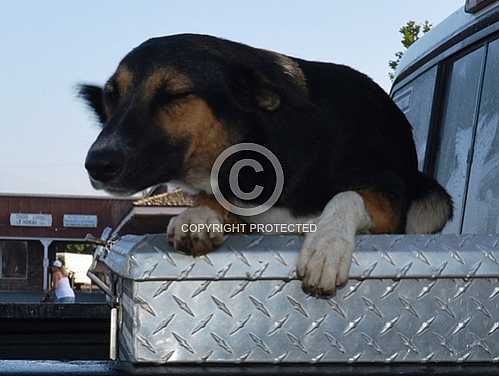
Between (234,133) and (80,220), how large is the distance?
51.4 m

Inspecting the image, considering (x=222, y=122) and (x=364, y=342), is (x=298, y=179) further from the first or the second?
(x=364, y=342)

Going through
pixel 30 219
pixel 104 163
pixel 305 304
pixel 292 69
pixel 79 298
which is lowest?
pixel 30 219

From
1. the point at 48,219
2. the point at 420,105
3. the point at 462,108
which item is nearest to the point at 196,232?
the point at 462,108

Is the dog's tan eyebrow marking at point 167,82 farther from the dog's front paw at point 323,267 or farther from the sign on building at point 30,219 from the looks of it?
the sign on building at point 30,219

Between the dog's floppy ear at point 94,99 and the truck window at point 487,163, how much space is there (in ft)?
4.18

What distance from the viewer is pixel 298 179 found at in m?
2.10

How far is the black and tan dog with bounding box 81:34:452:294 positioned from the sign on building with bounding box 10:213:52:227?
51.9 m

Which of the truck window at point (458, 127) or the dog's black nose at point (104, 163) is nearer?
the dog's black nose at point (104, 163)

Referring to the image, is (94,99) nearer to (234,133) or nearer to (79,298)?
(234,133)

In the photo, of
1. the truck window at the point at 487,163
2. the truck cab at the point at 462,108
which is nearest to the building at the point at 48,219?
the truck cab at the point at 462,108

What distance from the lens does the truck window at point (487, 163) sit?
9.22 ft

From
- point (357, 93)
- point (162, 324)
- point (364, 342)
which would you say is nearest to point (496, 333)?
point (364, 342)

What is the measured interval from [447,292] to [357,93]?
1.13 metres

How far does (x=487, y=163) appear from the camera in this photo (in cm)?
291
